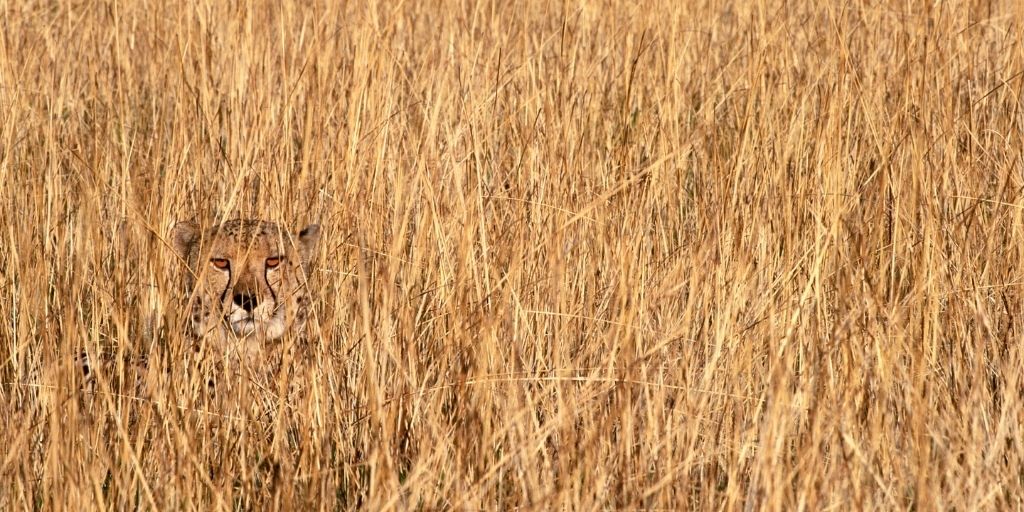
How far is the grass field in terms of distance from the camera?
6.60 ft

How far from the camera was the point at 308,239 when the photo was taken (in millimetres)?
2850

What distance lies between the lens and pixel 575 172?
3.08 meters

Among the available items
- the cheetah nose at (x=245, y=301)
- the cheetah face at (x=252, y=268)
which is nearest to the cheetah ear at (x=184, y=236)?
the cheetah face at (x=252, y=268)

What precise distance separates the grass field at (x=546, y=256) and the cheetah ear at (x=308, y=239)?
0.14ft

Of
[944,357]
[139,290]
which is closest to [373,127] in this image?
[139,290]

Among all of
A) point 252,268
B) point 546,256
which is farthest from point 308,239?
point 546,256

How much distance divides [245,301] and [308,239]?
0.64 feet

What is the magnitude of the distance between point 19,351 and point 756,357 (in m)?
1.34

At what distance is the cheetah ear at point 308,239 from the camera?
2836mm

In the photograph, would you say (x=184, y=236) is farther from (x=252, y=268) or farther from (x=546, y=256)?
(x=546, y=256)

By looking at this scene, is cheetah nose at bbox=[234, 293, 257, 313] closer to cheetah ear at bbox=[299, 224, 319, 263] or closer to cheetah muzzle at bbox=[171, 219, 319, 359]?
cheetah muzzle at bbox=[171, 219, 319, 359]

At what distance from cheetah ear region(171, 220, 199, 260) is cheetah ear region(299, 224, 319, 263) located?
0.23 meters

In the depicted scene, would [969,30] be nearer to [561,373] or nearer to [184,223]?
[561,373]

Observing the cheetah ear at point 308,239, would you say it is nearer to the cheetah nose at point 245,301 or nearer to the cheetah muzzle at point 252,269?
the cheetah muzzle at point 252,269
